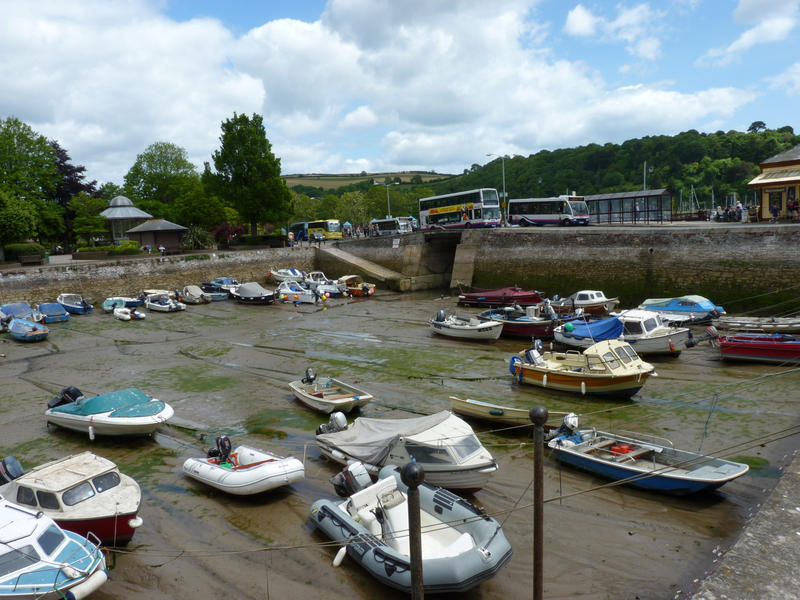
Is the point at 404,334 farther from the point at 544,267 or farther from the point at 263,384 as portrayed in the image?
the point at 544,267

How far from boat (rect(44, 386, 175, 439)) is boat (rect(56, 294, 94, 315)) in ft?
70.4

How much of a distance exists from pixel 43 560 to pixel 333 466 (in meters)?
5.97

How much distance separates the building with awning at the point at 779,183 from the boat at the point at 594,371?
2178 cm

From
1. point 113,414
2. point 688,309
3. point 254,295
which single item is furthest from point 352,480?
point 254,295

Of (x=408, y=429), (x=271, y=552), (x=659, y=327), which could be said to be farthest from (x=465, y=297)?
(x=271, y=552)

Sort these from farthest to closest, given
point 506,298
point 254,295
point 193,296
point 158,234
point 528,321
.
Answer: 1. point 158,234
2. point 193,296
3. point 254,295
4. point 506,298
5. point 528,321

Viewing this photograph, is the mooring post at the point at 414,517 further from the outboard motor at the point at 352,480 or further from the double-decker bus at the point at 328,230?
the double-decker bus at the point at 328,230

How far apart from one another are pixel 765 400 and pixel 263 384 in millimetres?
16110

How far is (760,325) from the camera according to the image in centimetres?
2000

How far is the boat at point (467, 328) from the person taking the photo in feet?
79.5

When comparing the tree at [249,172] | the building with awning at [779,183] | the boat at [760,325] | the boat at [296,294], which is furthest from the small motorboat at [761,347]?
the tree at [249,172]

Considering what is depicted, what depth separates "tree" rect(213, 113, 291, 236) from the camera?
2023 inches

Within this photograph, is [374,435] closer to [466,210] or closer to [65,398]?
[65,398]

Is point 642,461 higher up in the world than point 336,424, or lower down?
lower down
